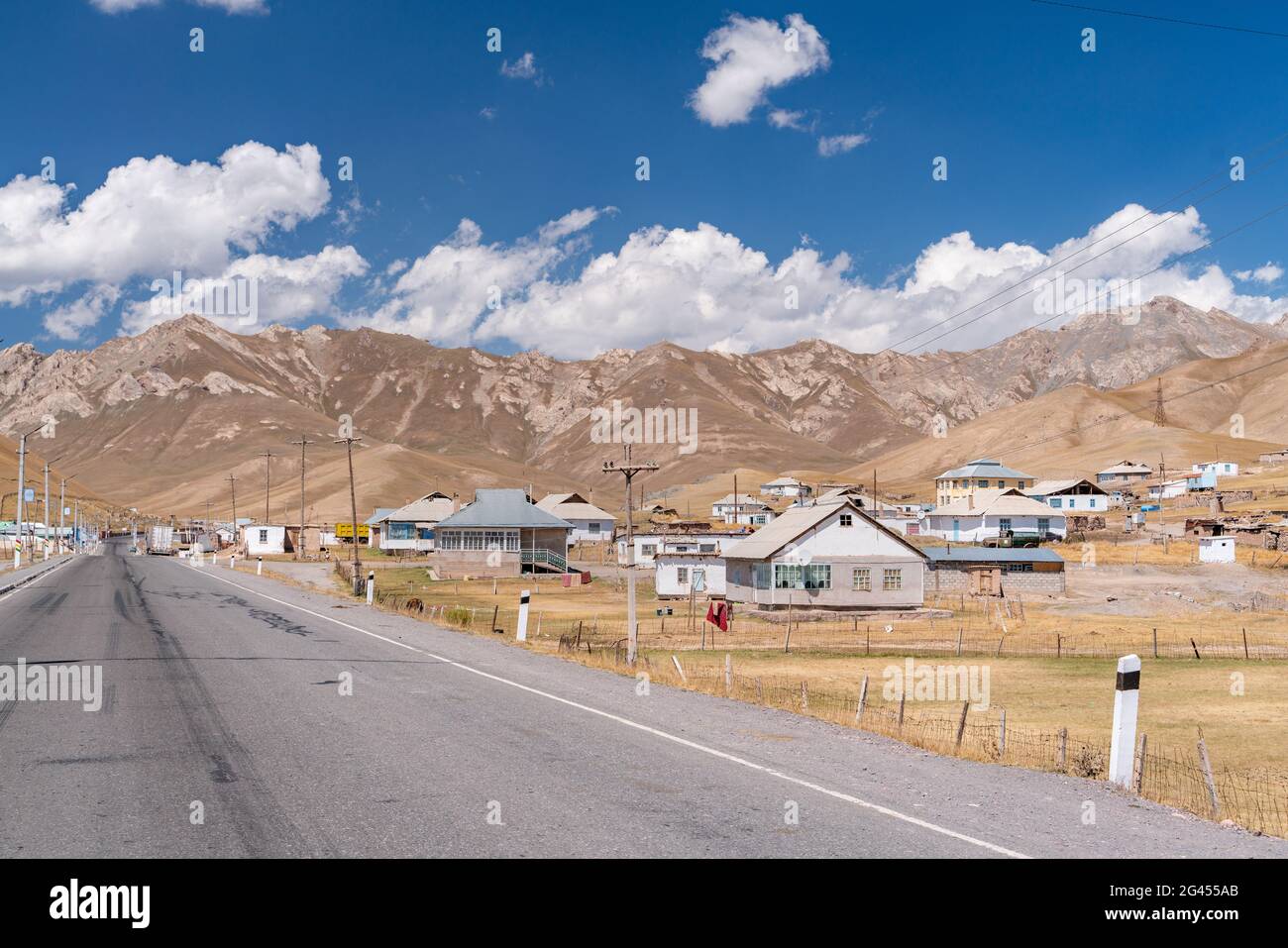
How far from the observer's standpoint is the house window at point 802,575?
54.3 m

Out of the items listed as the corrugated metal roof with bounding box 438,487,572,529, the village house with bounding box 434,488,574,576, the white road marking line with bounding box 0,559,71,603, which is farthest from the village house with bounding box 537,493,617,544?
the white road marking line with bounding box 0,559,71,603

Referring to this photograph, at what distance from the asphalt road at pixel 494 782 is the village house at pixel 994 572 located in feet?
175

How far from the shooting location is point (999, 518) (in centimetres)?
10944

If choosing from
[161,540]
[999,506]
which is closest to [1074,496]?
[999,506]

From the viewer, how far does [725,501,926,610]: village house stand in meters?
54.4

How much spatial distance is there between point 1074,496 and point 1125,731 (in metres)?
142

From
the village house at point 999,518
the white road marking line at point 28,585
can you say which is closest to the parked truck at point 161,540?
A: the white road marking line at point 28,585

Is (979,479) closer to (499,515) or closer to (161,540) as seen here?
(499,515)

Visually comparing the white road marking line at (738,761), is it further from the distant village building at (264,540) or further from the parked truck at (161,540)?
the parked truck at (161,540)

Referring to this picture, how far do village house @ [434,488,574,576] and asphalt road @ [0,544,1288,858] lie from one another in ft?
217
